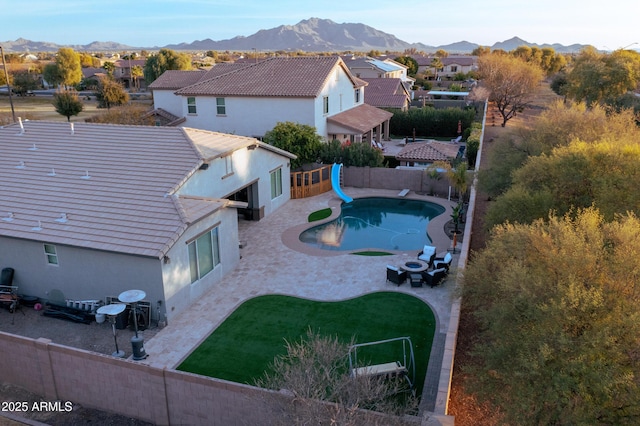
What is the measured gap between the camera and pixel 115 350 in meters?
14.5

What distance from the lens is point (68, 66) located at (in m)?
97.1

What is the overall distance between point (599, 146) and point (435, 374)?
318 inches

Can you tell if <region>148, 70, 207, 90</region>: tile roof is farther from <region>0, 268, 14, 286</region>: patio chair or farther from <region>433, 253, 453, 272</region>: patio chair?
<region>433, 253, 453, 272</region>: patio chair

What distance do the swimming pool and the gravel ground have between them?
33.1ft

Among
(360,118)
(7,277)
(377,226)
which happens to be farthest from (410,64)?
(7,277)

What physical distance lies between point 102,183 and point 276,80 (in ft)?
66.1

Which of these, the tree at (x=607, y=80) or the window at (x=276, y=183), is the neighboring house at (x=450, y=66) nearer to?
the tree at (x=607, y=80)

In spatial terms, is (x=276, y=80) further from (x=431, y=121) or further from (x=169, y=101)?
(x=431, y=121)

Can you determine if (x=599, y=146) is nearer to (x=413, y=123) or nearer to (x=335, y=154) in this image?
(x=335, y=154)

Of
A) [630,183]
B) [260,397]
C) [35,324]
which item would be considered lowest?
[35,324]

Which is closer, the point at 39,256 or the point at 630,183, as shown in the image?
the point at 630,183

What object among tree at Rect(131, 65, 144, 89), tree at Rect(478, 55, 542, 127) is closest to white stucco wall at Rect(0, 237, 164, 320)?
tree at Rect(478, 55, 542, 127)

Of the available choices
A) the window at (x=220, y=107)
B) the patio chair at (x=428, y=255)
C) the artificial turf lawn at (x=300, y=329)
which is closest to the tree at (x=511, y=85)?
the window at (x=220, y=107)

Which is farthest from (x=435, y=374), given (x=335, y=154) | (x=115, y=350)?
(x=335, y=154)
